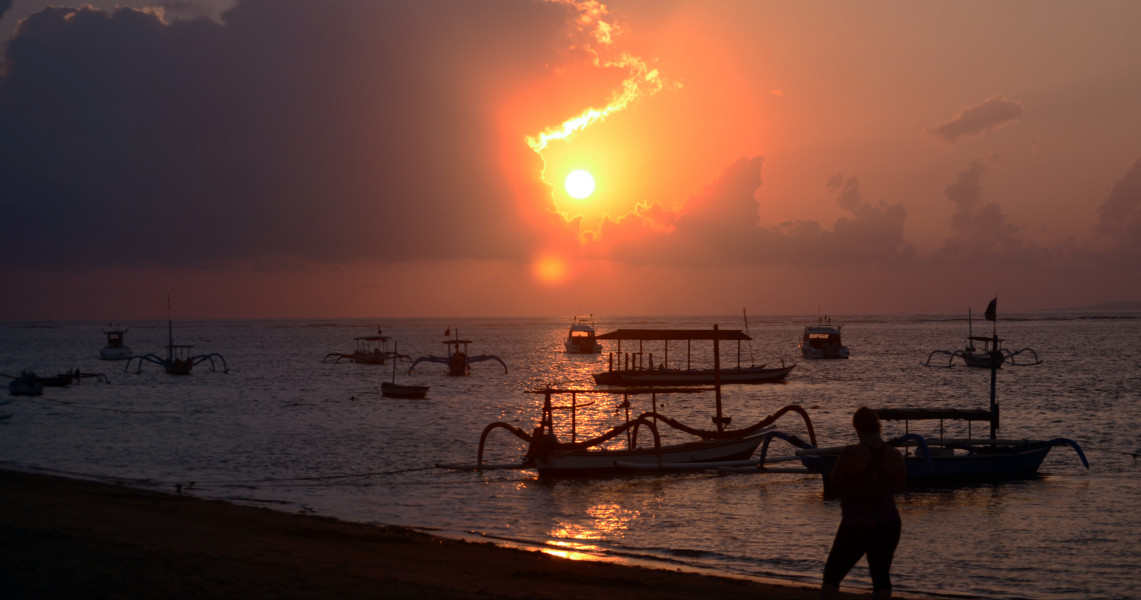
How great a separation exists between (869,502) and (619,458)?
60.4 feet

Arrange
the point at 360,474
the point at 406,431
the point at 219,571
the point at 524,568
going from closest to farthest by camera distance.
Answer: the point at 219,571
the point at 524,568
the point at 360,474
the point at 406,431

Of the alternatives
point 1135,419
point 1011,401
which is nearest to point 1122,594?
point 1135,419

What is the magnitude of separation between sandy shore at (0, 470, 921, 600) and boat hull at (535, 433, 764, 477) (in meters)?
8.59

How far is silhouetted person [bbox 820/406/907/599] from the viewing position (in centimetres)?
853

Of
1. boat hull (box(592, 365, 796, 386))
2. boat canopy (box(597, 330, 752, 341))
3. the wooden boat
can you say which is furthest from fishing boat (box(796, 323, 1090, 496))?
boat hull (box(592, 365, 796, 386))

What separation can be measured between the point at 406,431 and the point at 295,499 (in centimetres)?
1670

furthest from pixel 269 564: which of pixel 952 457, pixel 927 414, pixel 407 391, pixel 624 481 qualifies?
pixel 407 391

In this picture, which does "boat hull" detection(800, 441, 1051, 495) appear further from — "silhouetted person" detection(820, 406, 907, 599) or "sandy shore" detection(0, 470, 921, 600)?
"silhouetted person" detection(820, 406, 907, 599)

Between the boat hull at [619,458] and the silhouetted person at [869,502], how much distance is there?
17782 millimetres

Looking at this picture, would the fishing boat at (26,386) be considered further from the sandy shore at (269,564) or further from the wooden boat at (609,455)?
the sandy shore at (269,564)

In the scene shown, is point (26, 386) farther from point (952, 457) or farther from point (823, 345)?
point (823, 345)

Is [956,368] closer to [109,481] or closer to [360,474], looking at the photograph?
[360,474]

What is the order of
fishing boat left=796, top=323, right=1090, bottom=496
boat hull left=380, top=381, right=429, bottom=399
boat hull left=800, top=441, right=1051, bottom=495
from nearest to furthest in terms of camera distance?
fishing boat left=796, top=323, right=1090, bottom=496, boat hull left=800, top=441, right=1051, bottom=495, boat hull left=380, top=381, right=429, bottom=399

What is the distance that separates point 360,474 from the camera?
2773 cm
